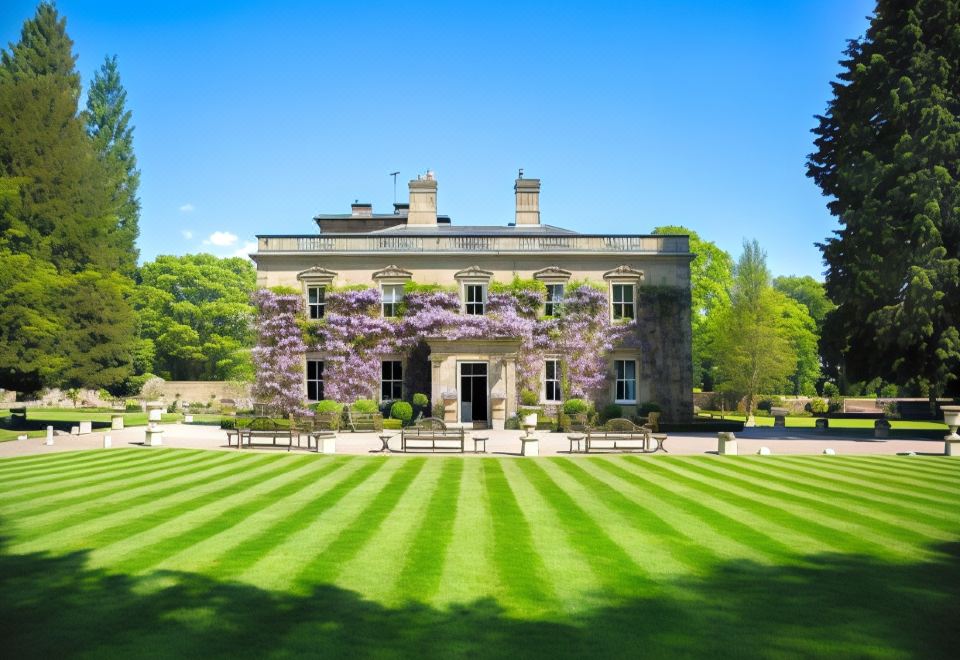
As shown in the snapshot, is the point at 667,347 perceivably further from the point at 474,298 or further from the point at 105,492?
the point at 105,492

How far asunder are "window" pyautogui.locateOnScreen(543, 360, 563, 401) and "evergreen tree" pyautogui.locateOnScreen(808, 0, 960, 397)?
12.9 m

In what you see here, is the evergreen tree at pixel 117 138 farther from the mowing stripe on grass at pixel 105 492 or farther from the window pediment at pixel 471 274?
the mowing stripe on grass at pixel 105 492

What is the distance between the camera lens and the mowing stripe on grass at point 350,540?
25.7 ft

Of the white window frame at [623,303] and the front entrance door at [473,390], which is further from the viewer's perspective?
the white window frame at [623,303]

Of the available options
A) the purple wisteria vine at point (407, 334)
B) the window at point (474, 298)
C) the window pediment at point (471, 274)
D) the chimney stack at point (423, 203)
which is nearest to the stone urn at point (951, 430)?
the purple wisteria vine at point (407, 334)

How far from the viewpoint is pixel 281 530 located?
9.92 metres

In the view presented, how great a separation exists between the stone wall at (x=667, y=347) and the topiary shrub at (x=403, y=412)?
12.3 m

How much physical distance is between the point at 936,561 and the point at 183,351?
64.7 meters

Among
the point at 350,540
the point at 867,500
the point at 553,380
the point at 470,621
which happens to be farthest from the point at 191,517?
the point at 553,380

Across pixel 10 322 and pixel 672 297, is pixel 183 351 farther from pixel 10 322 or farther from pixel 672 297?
pixel 672 297

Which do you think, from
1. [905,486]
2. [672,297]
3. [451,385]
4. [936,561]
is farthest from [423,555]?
[672,297]

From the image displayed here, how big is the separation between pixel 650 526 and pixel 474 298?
83.8 ft

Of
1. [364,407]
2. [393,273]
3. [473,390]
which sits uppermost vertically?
[393,273]

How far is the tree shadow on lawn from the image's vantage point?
593cm
